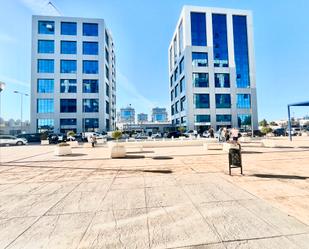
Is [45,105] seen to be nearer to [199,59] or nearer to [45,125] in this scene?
[45,125]

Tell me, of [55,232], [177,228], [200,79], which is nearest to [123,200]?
[55,232]

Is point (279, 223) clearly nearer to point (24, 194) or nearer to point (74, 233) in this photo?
point (74, 233)

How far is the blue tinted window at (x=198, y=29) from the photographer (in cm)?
5859

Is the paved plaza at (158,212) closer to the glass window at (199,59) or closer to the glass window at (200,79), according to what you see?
Result: the glass window at (200,79)

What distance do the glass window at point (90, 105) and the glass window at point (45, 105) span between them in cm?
934

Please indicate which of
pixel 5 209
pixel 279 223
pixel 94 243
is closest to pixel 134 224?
pixel 94 243

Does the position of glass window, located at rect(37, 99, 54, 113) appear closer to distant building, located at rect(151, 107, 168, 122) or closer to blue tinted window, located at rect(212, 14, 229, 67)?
blue tinted window, located at rect(212, 14, 229, 67)

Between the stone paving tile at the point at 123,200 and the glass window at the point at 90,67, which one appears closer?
the stone paving tile at the point at 123,200

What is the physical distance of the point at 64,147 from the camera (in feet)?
49.7

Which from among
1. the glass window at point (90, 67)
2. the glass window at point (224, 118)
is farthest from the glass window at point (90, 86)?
the glass window at point (224, 118)

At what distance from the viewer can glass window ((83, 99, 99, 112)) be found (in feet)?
184

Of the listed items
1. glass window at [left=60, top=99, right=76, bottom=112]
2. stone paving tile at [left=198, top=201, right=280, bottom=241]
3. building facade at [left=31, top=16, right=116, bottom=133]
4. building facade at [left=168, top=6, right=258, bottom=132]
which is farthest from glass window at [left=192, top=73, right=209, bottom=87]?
stone paving tile at [left=198, top=201, right=280, bottom=241]

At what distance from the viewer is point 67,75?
55.6 m

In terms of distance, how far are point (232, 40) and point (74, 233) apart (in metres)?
70.3
